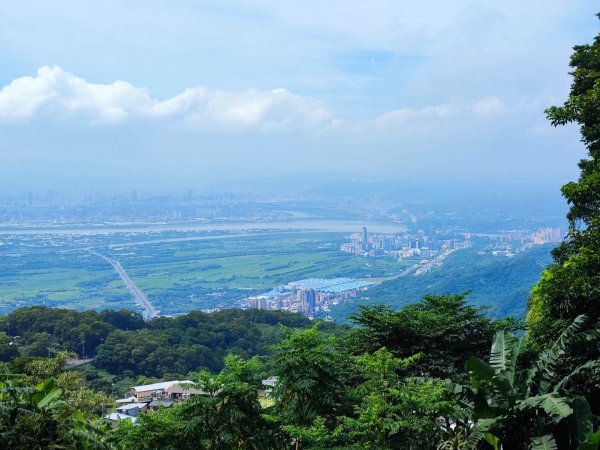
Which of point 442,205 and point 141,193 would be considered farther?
point 141,193

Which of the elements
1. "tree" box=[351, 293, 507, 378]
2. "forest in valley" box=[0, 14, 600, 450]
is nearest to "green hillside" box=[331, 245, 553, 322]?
"tree" box=[351, 293, 507, 378]

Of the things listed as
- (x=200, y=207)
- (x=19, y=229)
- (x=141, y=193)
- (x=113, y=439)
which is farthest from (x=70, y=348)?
(x=141, y=193)

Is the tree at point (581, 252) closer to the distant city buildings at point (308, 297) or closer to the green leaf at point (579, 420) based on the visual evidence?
the green leaf at point (579, 420)

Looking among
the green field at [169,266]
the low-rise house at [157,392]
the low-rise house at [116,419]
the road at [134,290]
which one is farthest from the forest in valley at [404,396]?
the green field at [169,266]

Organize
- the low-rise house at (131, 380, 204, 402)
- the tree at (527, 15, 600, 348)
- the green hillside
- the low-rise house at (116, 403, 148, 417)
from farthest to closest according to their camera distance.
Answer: the green hillside < the low-rise house at (131, 380, 204, 402) < the low-rise house at (116, 403, 148, 417) < the tree at (527, 15, 600, 348)

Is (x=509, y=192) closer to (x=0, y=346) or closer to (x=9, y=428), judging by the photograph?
(x=0, y=346)

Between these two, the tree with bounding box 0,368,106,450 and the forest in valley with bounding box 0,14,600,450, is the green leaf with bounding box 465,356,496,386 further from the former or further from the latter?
the tree with bounding box 0,368,106,450
